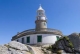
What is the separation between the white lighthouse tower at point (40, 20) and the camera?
47.4 meters

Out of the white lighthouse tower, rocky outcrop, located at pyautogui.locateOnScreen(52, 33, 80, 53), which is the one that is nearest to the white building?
the white lighthouse tower

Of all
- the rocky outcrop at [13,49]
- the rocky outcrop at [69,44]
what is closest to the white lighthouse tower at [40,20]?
the rocky outcrop at [69,44]

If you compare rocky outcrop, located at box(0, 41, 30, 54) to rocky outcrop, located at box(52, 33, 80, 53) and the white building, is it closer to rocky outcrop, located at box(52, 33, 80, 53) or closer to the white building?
rocky outcrop, located at box(52, 33, 80, 53)

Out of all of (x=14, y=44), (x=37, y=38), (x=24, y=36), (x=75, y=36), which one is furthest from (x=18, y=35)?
(x=75, y=36)

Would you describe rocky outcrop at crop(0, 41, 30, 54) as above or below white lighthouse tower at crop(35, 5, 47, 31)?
below

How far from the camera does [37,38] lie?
4453 centimetres

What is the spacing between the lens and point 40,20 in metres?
48.2

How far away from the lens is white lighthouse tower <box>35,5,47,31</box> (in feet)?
155

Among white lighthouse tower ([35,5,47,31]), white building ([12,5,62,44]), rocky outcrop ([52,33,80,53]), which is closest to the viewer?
rocky outcrop ([52,33,80,53])

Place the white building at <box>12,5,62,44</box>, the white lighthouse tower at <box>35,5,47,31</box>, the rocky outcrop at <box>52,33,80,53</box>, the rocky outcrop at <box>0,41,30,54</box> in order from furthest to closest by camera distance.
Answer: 1. the white lighthouse tower at <box>35,5,47,31</box>
2. the white building at <box>12,5,62,44</box>
3. the rocky outcrop at <box>52,33,80,53</box>
4. the rocky outcrop at <box>0,41,30,54</box>

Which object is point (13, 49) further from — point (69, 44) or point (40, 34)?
point (40, 34)

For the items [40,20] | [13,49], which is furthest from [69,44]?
[40,20]

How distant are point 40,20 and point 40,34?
15.9 feet

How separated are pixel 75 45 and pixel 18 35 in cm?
2178
